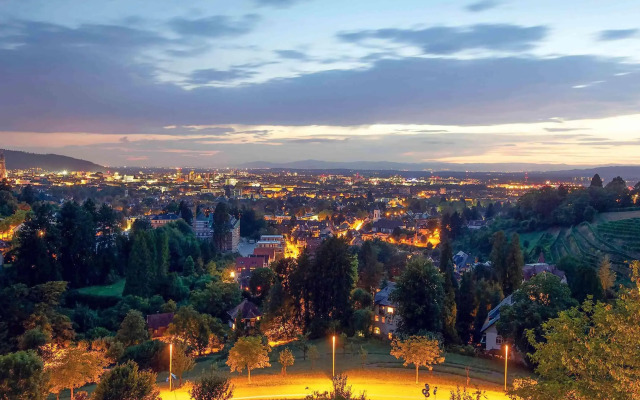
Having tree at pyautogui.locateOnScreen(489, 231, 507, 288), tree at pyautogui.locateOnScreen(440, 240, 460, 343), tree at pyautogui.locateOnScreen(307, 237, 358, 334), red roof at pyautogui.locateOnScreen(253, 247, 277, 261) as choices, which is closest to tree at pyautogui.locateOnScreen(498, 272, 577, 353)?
tree at pyautogui.locateOnScreen(440, 240, 460, 343)

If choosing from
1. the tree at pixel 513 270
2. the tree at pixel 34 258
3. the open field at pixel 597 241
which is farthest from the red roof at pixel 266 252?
the open field at pixel 597 241

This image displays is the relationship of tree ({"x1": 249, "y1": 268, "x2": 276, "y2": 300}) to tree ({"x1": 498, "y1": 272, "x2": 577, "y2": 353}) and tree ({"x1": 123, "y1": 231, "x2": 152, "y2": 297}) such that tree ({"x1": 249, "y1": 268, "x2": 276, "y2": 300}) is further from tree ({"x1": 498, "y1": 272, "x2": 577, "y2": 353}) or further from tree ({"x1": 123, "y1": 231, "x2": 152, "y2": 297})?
tree ({"x1": 498, "y1": 272, "x2": 577, "y2": 353})

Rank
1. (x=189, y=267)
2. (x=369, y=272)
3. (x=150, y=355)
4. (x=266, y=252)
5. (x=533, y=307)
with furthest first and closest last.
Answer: (x=266, y=252) < (x=189, y=267) < (x=369, y=272) < (x=150, y=355) < (x=533, y=307)

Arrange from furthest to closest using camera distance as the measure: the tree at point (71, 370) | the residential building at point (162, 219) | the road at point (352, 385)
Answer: the residential building at point (162, 219) < the road at point (352, 385) < the tree at point (71, 370)

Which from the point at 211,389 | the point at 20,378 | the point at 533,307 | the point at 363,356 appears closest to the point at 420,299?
the point at 363,356

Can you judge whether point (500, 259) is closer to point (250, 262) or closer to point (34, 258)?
point (250, 262)

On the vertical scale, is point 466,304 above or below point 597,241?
below

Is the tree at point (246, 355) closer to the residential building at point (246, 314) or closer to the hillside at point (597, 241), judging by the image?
the residential building at point (246, 314)
